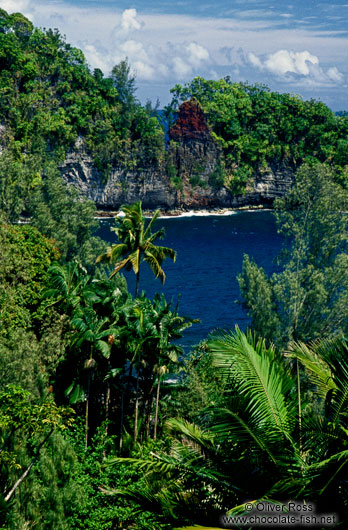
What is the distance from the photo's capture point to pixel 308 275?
36.6 metres

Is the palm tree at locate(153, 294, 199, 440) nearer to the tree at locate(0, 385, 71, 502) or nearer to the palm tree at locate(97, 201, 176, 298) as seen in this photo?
the palm tree at locate(97, 201, 176, 298)

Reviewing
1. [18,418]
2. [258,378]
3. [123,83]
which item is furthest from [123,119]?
[258,378]

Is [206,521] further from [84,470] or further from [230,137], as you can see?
[230,137]

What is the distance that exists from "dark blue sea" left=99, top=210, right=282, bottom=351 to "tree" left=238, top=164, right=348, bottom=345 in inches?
178

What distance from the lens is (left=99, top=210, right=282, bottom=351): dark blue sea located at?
59.2 metres

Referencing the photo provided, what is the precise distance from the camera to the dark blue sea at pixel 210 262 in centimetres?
5919

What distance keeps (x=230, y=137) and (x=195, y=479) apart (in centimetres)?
13045

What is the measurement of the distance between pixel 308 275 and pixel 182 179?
3584 inches

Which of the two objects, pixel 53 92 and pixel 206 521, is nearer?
pixel 206 521

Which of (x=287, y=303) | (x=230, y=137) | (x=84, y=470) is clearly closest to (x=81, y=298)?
(x=84, y=470)

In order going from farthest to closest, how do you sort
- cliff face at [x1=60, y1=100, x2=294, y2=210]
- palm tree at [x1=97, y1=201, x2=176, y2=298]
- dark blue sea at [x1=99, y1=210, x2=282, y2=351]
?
cliff face at [x1=60, y1=100, x2=294, y2=210], dark blue sea at [x1=99, y1=210, x2=282, y2=351], palm tree at [x1=97, y1=201, x2=176, y2=298]

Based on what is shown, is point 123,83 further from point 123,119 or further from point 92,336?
point 92,336

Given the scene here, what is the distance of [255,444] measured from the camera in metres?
7.05

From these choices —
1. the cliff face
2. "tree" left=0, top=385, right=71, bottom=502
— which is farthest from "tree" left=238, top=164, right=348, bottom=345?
the cliff face
